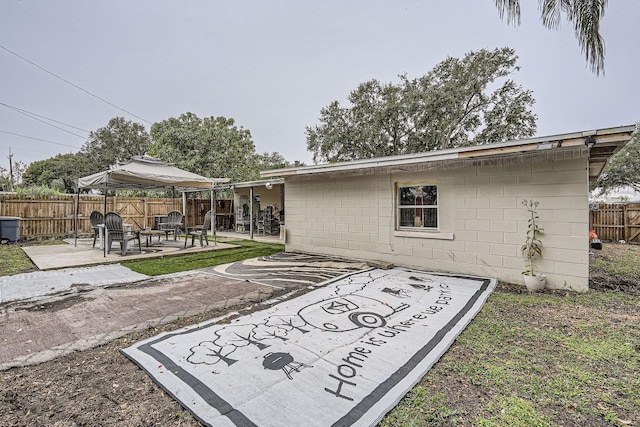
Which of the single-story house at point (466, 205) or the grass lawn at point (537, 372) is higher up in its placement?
the single-story house at point (466, 205)

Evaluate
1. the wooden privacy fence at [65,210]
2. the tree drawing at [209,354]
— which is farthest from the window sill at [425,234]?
the wooden privacy fence at [65,210]

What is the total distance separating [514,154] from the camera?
4594mm

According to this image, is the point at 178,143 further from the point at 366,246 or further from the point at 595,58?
the point at 595,58

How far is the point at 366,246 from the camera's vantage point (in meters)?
6.89

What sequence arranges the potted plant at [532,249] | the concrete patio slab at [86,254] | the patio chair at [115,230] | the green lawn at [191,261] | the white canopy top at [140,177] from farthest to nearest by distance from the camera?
the patio chair at [115,230] → the white canopy top at [140,177] → the concrete patio slab at [86,254] → the green lawn at [191,261] → the potted plant at [532,249]

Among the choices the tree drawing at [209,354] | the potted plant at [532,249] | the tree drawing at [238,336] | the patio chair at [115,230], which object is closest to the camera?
the tree drawing at [209,354]

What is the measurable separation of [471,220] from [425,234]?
898 mm

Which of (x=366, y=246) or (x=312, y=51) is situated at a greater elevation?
(x=312, y=51)

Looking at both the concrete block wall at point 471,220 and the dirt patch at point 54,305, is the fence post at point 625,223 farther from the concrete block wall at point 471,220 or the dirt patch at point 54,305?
the dirt patch at point 54,305

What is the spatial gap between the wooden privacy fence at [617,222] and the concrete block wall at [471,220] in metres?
8.86

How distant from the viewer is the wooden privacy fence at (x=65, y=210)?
34.4 ft

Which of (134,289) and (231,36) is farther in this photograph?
(231,36)

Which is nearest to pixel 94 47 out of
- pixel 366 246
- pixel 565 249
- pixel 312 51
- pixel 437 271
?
pixel 312 51

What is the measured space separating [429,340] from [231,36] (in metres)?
14.4
